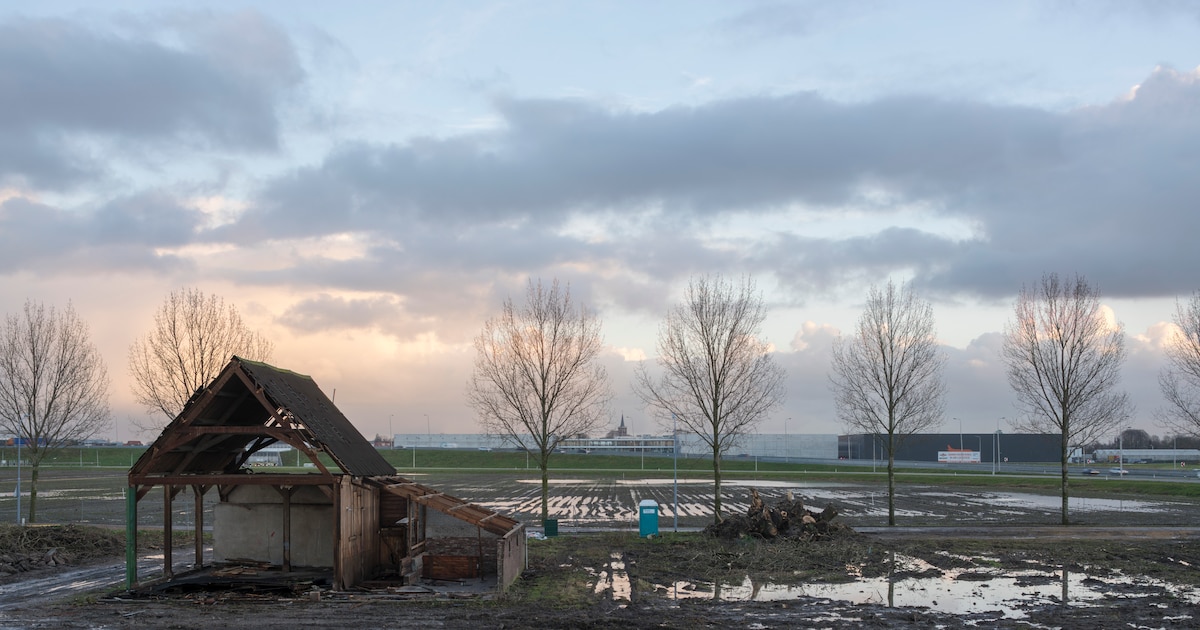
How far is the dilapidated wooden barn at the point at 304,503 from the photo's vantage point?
2202cm

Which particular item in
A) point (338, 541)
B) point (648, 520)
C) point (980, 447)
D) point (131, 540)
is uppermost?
point (338, 541)

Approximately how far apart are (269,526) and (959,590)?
61.5 ft

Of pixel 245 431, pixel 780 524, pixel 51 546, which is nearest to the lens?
pixel 245 431

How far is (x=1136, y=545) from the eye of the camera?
3123cm

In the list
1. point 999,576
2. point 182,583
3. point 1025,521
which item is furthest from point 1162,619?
point 1025,521

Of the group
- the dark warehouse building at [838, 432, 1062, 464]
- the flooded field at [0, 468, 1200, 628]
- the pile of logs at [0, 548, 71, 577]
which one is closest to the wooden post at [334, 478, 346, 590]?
the flooded field at [0, 468, 1200, 628]

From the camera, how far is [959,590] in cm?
2227

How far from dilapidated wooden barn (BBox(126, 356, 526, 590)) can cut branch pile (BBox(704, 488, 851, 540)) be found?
32.9 ft

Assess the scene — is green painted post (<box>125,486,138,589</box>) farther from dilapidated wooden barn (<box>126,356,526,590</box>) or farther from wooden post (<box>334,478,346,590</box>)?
wooden post (<box>334,478,346,590</box>)

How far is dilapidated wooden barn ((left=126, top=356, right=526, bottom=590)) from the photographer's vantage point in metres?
22.0

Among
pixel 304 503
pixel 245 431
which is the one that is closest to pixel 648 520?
pixel 304 503

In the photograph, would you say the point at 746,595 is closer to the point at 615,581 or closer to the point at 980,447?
the point at 615,581

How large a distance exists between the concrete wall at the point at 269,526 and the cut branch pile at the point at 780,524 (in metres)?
14.4

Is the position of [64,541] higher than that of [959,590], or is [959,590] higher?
[959,590]
